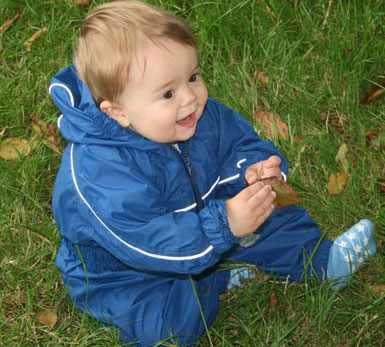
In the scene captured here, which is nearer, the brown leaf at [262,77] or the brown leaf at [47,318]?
the brown leaf at [47,318]

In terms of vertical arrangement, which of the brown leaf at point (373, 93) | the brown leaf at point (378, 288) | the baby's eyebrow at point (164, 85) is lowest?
the brown leaf at point (378, 288)

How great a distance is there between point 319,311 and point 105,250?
0.88m

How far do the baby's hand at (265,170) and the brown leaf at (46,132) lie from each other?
1.12 m

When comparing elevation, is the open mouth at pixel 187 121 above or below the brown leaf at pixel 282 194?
above

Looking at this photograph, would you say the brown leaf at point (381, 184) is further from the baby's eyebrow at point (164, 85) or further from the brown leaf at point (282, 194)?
the baby's eyebrow at point (164, 85)

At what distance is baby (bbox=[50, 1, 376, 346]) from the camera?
2209 millimetres

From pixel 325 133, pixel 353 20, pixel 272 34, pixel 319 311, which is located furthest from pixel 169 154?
pixel 353 20

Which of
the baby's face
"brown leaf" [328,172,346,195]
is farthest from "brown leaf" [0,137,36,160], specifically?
"brown leaf" [328,172,346,195]

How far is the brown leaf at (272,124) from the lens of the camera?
3.22 metres

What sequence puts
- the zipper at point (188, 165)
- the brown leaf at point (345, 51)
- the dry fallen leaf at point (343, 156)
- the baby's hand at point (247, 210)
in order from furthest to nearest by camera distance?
1. the brown leaf at point (345, 51)
2. the dry fallen leaf at point (343, 156)
3. the zipper at point (188, 165)
4. the baby's hand at point (247, 210)

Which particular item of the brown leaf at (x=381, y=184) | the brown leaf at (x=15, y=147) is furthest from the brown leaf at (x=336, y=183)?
the brown leaf at (x=15, y=147)

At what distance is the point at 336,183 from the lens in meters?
3.00

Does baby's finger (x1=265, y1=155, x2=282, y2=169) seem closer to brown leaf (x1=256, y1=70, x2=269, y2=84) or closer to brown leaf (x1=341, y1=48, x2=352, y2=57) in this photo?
brown leaf (x1=256, y1=70, x2=269, y2=84)

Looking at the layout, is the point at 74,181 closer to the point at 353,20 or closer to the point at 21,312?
the point at 21,312
